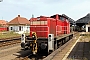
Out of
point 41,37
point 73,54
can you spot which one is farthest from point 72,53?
point 41,37

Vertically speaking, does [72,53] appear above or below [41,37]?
below

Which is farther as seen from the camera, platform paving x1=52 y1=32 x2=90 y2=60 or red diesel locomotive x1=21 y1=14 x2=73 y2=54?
red diesel locomotive x1=21 y1=14 x2=73 y2=54

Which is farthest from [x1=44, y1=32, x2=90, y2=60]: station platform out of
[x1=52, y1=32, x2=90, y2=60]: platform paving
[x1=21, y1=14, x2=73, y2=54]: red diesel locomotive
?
[x1=21, y1=14, x2=73, y2=54]: red diesel locomotive

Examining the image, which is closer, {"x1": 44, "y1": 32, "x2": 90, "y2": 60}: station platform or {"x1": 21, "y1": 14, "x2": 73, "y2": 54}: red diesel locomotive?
{"x1": 44, "y1": 32, "x2": 90, "y2": 60}: station platform

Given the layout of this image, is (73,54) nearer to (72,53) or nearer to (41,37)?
(72,53)

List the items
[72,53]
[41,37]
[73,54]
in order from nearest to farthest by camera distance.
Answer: [73,54], [72,53], [41,37]

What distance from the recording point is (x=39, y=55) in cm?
1152

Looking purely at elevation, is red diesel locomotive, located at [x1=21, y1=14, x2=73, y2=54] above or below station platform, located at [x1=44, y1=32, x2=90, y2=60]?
above

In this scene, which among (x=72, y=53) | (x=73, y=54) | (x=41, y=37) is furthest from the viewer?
(x=41, y=37)

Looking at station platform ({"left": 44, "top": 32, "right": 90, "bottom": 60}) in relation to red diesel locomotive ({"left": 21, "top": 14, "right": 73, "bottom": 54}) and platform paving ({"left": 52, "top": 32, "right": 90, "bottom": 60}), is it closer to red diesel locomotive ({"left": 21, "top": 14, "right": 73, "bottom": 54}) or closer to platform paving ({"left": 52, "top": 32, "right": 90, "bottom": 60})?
platform paving ({"left": 52, "top": 32, "right": 90, "bottom": 60})

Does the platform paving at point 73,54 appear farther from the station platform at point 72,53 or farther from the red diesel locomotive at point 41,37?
the red diesel locomotive at point 41,37

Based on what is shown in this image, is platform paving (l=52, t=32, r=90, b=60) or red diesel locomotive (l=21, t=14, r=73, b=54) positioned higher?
red diesel locomotive (l=21, t=14, r=73, b=54)

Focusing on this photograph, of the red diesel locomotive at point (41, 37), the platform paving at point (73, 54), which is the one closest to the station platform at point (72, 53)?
the platform paving at point (73, 54)

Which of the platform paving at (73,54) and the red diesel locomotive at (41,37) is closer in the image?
the platform paving at (73,54)
